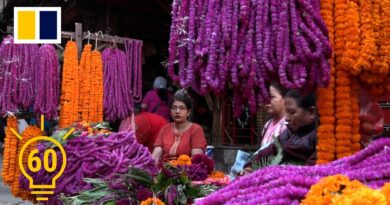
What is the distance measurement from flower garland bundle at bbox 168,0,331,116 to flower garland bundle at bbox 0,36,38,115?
2674 mm

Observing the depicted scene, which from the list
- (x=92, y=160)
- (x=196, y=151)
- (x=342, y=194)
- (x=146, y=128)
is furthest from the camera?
(x=146, y=128)

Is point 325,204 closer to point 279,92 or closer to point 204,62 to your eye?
point 204,62

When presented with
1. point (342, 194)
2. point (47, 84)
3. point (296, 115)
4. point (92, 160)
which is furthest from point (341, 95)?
point (47, 84)

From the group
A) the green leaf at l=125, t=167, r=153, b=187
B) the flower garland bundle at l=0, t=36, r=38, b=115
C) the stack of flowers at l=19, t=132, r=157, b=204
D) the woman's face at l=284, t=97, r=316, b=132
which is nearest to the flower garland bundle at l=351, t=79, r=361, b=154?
the woman's face at l=284, t=97, r=316, b=132

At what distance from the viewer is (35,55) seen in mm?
4477

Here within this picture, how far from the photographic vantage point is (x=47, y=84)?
438 centimetres

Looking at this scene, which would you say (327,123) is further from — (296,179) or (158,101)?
(158,101)

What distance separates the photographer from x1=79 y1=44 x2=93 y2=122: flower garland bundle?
444cm

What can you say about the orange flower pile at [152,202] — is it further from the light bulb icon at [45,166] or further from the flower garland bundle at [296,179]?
the light bulb icon at [45,166]

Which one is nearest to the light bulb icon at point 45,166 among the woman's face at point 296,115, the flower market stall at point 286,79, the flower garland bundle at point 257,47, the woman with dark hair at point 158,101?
the flower market stall at point 286,79

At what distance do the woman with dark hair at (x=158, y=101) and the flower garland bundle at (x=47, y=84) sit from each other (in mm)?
2427

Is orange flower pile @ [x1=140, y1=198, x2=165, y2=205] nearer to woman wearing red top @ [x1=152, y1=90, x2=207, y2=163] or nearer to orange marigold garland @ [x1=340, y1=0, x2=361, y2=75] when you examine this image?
orange marigold garland @ [x1=340, y1=0, x2=361, y2=75]

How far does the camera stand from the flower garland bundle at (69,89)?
438 centimetres

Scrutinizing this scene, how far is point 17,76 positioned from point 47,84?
25cm
